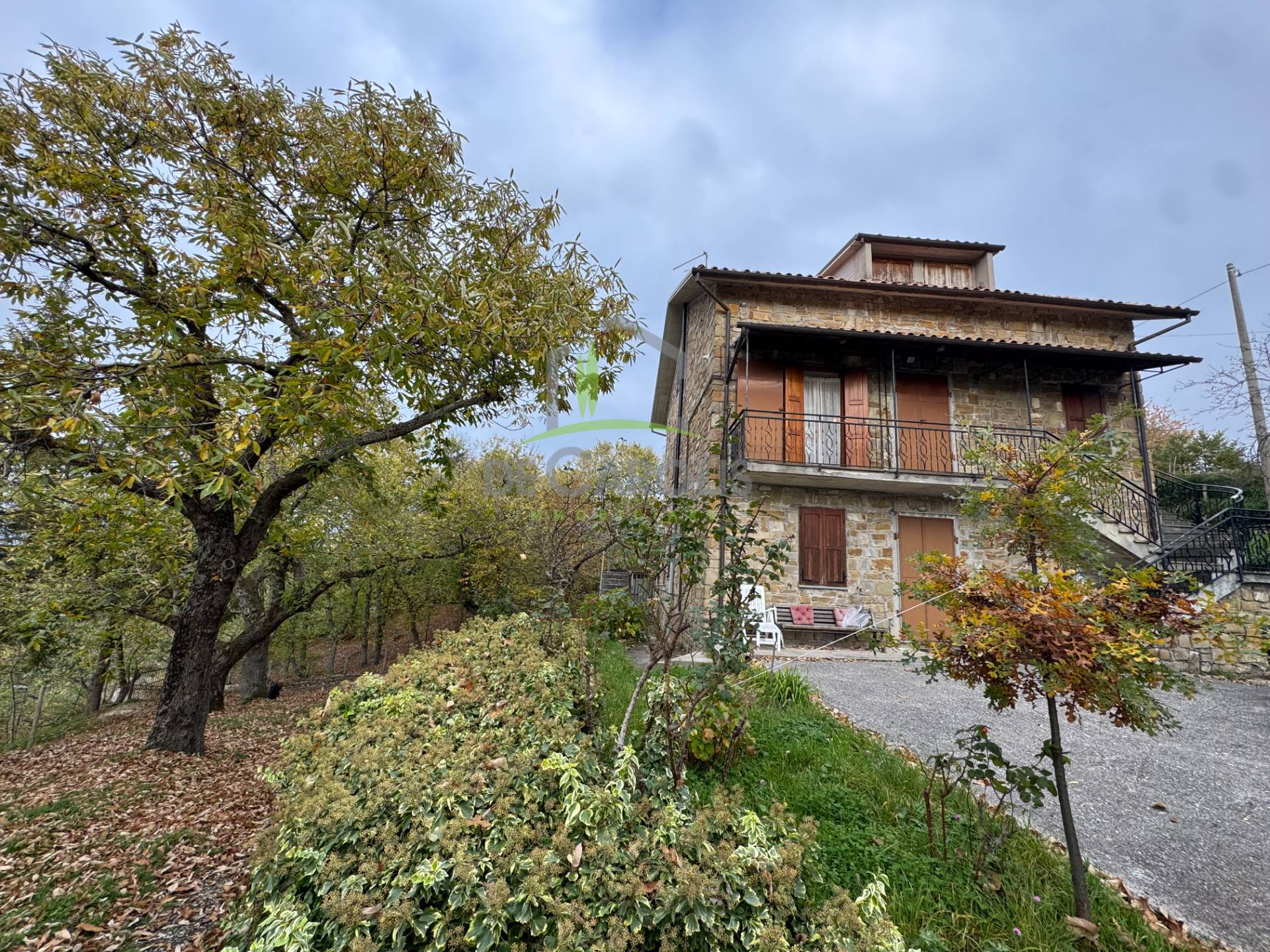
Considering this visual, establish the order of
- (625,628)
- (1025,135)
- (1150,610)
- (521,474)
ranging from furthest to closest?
(521,474) < (1025,135) < (625,628) < (1150,610)

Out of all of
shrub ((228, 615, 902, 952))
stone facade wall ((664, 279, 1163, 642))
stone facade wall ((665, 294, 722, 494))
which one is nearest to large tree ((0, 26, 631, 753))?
shrub ((228, 615, 902, 952))

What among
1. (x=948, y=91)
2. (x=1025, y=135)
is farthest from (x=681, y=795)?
(x=1025, y=135)

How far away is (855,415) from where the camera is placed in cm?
1009

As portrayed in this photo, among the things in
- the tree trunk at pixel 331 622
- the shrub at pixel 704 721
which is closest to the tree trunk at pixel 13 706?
the tree trunk at pixel 331 622

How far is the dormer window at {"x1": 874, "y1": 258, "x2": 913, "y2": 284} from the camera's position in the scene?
11.9 metres

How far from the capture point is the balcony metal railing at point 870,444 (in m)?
9.36

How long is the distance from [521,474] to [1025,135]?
1484 cm

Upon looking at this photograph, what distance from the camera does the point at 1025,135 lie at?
1033 centimetres

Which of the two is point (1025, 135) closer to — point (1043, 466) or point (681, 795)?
point (1043, 466)

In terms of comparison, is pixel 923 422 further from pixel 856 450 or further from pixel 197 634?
pixel 197 634

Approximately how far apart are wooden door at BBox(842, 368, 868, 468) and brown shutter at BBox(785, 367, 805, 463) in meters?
0.83

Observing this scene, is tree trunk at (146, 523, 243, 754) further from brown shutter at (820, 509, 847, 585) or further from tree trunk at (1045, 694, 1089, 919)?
brown shutter at (820, 509, 847, 585)

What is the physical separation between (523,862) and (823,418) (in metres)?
9.26

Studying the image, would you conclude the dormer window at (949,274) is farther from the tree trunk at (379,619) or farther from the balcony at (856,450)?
the tree trunk at (379,619)
